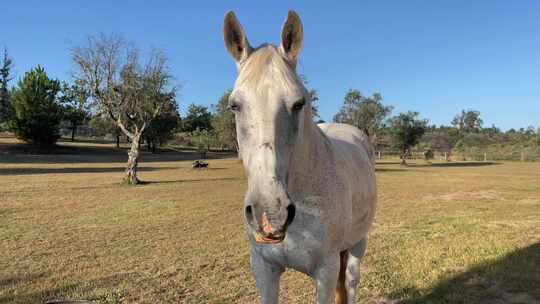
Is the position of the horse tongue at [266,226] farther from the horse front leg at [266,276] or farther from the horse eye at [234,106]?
the horse front leg at [266,276]

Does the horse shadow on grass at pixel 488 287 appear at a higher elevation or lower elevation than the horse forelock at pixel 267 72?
lower

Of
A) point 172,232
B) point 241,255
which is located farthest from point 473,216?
point 172,232

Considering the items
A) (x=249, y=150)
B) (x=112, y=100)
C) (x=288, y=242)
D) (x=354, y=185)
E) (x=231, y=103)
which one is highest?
(x=112, y=100)

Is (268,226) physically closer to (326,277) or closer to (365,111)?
(326,277)

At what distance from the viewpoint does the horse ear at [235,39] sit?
1.66 meters

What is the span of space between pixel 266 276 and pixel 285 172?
1.04m

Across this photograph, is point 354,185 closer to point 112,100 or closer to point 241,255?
point 241,255

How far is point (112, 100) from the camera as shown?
15500 mm

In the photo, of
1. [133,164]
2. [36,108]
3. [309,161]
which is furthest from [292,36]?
[36,108]

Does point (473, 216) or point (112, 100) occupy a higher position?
point (112, 100)

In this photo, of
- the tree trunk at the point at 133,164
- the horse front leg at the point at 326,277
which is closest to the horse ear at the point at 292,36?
the horse front leg at the point at 326,277

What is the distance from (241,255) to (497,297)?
371cm

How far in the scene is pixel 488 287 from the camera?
4.27m

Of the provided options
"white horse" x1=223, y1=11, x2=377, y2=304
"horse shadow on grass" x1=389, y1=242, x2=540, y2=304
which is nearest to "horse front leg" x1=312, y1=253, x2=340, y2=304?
"white horse" x1=223, y1=11, x2=377, y2=304
